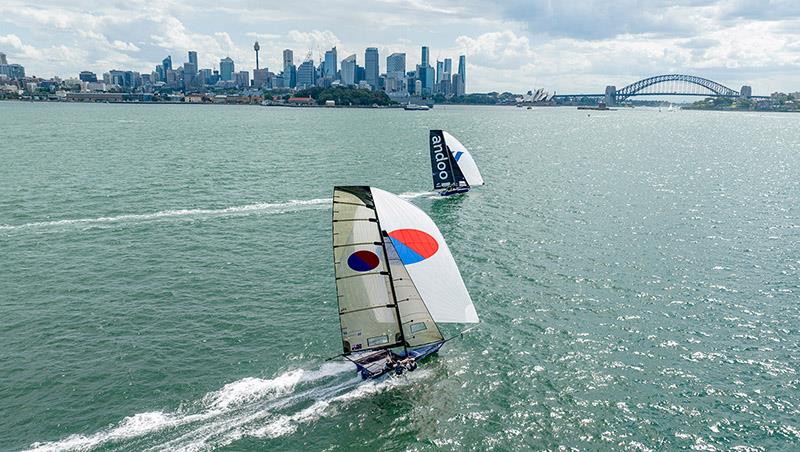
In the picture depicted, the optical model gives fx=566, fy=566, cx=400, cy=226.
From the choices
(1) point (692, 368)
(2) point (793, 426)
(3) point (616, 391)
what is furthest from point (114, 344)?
(2) point (793, 426)

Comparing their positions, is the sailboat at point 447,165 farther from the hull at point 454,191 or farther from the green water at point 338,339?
the green water at point 338,339

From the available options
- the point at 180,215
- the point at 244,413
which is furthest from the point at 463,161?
the point at 244,413

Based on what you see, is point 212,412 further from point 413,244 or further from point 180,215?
point 180,215

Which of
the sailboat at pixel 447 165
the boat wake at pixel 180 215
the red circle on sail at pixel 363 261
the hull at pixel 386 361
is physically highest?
the sailboat at pixel 447 165

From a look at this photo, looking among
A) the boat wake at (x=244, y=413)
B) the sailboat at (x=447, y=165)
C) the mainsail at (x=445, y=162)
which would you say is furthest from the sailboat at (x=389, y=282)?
the mainsail at (x=445, y=162)

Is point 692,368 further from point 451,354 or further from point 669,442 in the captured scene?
point 451,354
